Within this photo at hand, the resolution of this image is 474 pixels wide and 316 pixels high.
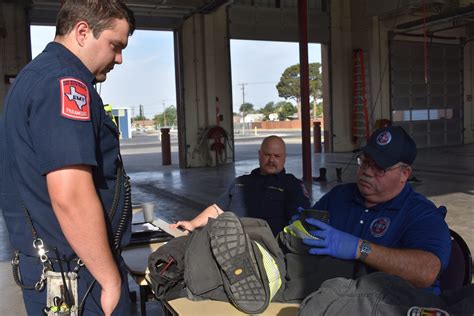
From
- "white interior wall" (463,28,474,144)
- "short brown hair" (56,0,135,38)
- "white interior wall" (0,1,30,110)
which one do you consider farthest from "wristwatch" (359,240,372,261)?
"white interior wall" (463,28,474,144)

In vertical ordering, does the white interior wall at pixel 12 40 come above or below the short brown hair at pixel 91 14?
above

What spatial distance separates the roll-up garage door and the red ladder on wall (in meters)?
1.32

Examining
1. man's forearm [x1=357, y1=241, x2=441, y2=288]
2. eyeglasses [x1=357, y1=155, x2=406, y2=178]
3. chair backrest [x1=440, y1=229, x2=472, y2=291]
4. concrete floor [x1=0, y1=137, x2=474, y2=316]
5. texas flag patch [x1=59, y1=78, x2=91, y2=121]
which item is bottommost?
concrete floor [x1=0, y1=137, x2=474, y2=316]

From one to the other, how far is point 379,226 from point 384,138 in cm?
39

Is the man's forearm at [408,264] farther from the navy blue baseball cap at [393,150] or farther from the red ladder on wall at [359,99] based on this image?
the red ladder on wall at [359,99]

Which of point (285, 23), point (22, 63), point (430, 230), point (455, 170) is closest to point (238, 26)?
point (285, 23)

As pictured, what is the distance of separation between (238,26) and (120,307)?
495 inches

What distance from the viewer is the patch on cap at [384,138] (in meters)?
2.02

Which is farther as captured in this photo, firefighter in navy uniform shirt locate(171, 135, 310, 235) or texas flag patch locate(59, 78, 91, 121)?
firefighter in navy uniform shirt locate(171, 135, 310, 235)

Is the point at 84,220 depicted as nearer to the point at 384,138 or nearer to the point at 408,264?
the point at 408,264

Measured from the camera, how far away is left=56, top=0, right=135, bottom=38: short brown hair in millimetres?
1402

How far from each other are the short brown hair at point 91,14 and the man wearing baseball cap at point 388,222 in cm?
102

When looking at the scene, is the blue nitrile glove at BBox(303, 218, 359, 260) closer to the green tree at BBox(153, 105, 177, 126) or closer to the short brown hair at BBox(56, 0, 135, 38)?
the short brown hair at BBox(56, 0, 135, 38)

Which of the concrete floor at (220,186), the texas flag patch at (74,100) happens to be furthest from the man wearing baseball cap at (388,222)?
the concrete floor at (220,186)
